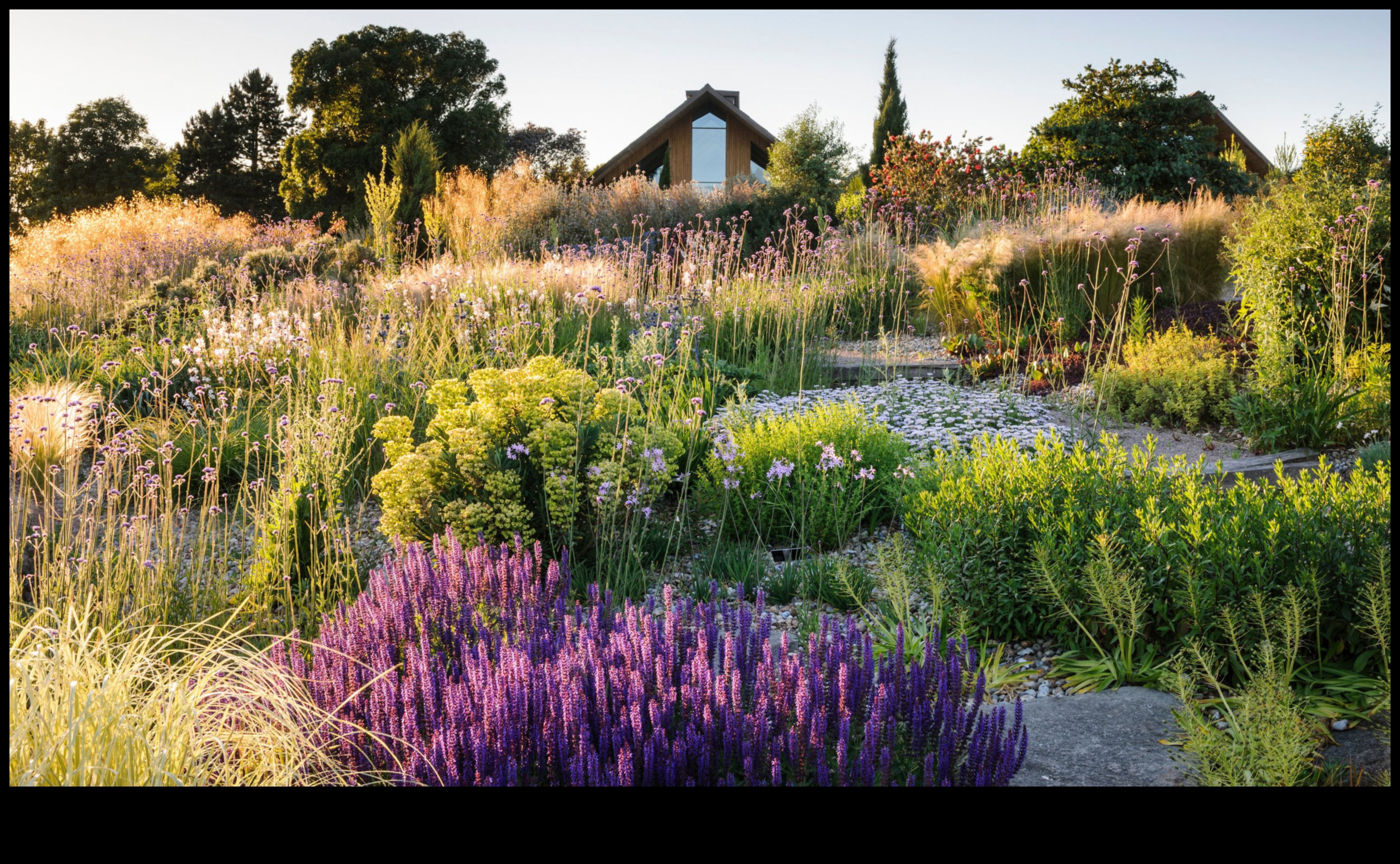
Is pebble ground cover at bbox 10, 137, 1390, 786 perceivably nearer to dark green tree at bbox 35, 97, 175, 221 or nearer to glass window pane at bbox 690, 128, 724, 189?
glass window pane at bbox 690, 128, 724, 189

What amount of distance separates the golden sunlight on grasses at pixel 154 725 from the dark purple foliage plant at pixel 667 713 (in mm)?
120

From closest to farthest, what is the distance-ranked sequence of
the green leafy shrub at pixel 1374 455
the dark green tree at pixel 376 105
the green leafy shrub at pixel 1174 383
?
the green leafy shrub at pixel 1374 455
the green leafy shrub at pixel 1174 383
the dark green tree at pixel 376 105

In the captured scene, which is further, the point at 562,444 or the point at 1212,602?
the point at 562,444

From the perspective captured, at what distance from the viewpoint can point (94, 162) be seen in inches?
998

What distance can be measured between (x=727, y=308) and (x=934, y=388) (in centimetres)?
200

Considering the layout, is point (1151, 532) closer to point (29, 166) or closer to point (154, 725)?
point (154, 725)

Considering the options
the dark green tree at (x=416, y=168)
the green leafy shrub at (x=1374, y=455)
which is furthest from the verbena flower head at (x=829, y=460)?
the dark green tree at (x=416, y=168)

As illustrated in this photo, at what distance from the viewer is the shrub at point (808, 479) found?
13.6 ft

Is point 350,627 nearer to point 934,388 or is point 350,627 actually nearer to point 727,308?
point 934,388

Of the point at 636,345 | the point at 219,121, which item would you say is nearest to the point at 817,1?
the point at 636,345

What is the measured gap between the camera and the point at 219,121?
28.5 meters

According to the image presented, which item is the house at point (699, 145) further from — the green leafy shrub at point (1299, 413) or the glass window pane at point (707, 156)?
the green leafy shrub at point (1299, 413)

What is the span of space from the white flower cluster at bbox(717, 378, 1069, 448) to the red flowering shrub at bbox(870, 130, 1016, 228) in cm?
674

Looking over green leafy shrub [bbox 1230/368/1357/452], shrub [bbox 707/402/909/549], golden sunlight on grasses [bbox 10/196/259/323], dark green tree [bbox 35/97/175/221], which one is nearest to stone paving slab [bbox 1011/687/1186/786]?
shrub [bbox 707/402/909/549]
